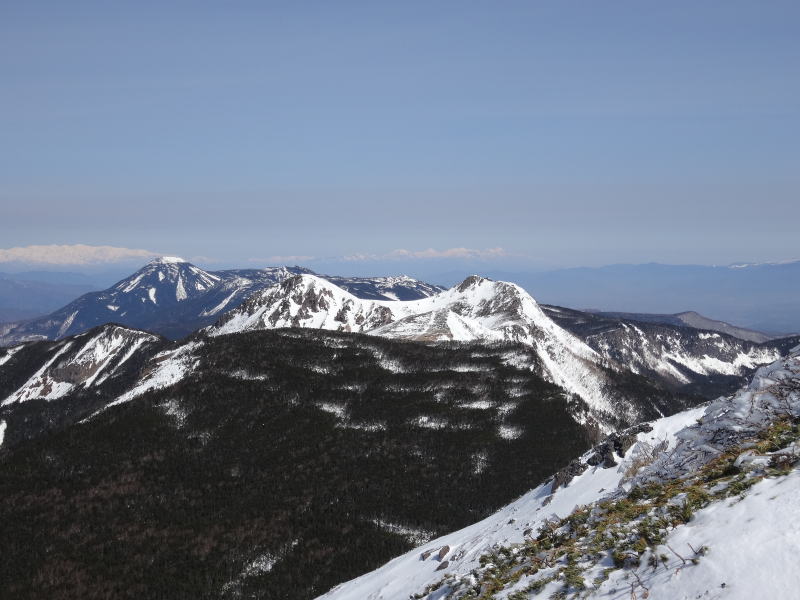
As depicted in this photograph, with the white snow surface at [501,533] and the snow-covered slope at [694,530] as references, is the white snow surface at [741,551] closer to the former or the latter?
the snow-covered slope at [694,530]

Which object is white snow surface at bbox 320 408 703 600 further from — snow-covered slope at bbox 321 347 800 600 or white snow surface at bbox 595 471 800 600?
white snow surface at bbox 595 471 800 600

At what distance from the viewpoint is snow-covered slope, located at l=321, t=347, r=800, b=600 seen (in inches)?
531

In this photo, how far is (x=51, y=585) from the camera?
104 m

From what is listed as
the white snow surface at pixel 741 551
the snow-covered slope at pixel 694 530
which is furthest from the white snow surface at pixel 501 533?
A: the white snow surface at pixel 741 551

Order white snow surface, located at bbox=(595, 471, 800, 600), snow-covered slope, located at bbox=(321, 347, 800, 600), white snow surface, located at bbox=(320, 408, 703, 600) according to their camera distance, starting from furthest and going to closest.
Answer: white snow surface, located at bbox=(320, 408, 703, 600) < snow-covered slope, located at bbox=(321, 347, 800, 600) < white snow surface, located at bbox=(595, 471, 800, 600)

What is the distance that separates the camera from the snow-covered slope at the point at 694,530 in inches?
531

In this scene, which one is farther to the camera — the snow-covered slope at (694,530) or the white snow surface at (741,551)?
the snow-covered slope at (694,530)

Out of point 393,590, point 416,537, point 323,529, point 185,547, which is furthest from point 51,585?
point 393,590

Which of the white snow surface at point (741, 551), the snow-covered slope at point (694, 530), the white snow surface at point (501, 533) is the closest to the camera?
the white snow surface at point (741, 551)

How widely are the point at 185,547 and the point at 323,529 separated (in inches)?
1088

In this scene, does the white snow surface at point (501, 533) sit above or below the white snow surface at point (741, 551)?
below

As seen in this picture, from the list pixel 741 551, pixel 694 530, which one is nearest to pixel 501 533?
pixel 694 530

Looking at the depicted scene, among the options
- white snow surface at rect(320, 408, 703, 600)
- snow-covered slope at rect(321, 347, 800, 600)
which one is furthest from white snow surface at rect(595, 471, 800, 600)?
white snow surface at rect(320, 408, 703, 600)

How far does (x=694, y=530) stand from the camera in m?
15.4
